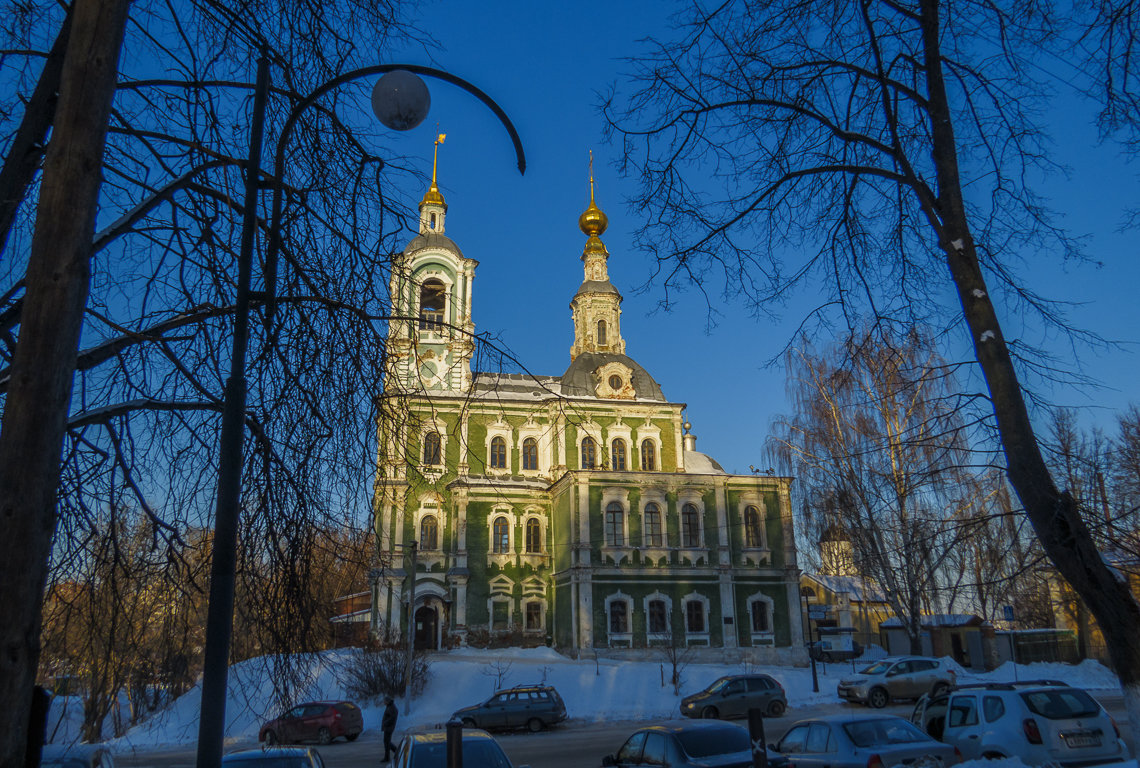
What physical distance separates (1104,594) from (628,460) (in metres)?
34.8

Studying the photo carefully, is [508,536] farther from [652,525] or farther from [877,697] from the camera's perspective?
[877,697]

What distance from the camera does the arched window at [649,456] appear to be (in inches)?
1624

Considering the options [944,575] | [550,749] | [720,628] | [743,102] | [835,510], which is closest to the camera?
[743,102]

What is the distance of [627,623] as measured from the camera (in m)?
35.6

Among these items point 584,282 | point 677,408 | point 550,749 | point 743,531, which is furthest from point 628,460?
point 550,749

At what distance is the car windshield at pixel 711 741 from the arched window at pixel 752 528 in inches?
1136

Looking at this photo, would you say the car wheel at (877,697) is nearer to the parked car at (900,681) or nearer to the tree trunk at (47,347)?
the parked car at (900,681)

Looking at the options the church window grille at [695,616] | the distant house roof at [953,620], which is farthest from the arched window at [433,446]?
the distant house roof at [953,620]

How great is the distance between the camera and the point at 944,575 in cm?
2959

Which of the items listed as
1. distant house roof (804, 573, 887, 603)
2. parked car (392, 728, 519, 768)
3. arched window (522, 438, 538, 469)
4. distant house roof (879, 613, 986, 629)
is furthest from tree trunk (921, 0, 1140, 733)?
distant house roof (804, 573, 887, 603)

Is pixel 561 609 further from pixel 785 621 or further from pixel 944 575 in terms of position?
pixel 944 575

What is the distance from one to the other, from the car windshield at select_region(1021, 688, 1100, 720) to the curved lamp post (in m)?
9.29

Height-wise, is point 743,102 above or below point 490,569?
above

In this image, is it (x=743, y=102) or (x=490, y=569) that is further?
(x=490, y=569)
